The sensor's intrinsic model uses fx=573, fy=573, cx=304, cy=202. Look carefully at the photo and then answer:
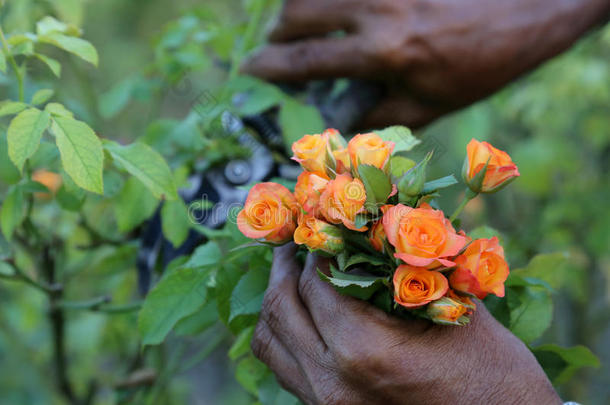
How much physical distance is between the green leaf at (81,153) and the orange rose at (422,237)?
1.25ft

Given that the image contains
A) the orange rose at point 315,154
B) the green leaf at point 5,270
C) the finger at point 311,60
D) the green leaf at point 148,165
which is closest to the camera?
the orange rose at point 315,154

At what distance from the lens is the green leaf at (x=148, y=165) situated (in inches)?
32.9

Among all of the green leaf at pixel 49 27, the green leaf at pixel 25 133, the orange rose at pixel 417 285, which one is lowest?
the orange rose at pixel 417 285

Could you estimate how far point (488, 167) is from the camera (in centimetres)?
70

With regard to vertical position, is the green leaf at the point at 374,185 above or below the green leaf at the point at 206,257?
above

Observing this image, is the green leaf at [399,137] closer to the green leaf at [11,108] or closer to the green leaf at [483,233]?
the green leaf at [483,233]

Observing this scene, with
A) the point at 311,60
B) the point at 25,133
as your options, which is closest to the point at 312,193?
the point at 25,133

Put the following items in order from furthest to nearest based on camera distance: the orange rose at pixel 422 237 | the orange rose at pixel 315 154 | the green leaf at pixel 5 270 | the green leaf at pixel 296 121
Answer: the green leaf at pixel 296 121 < the green leaf at pixel 5 270 < the orange rose at pixel 315 154 < the orange rose at pixel 422 237

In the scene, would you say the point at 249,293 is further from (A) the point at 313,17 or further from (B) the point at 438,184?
(A) the point at 313,17

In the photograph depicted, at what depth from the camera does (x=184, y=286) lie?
2.78ft

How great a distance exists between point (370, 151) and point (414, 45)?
0.77m

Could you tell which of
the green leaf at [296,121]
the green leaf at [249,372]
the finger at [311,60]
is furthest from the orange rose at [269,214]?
the finger at [311,60]

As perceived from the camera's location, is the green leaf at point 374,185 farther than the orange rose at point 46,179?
No

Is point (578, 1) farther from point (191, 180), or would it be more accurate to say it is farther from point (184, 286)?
point (184, 286)
